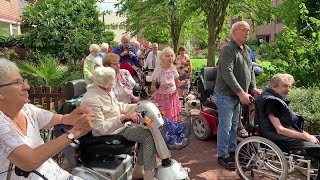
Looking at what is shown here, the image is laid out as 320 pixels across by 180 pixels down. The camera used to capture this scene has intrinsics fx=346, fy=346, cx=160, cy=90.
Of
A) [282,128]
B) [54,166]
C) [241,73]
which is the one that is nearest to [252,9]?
[241,73]

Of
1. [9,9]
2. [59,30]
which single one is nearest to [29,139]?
[59,30]

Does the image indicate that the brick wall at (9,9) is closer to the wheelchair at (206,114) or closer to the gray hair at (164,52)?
the wheelchair at (206,114)

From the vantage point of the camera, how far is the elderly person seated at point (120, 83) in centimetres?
493

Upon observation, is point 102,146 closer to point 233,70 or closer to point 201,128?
point 233,70

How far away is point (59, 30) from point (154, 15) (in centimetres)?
721

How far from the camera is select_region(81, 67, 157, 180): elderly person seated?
3.56 m

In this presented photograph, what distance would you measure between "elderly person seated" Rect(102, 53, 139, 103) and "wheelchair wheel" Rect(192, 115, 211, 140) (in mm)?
1491

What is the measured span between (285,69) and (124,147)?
490cm

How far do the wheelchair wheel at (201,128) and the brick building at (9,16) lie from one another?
1551 cm

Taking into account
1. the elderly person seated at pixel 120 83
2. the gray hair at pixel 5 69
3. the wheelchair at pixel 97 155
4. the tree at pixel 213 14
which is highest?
the tree at pixel 213 14

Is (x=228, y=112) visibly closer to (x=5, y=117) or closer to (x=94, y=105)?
(x=94, y=105)

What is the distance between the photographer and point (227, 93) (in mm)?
4652

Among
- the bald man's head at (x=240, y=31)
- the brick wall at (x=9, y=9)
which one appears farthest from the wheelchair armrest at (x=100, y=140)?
the brick wall at (x=9, y=9)

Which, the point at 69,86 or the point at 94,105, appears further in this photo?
the point at 69,86
